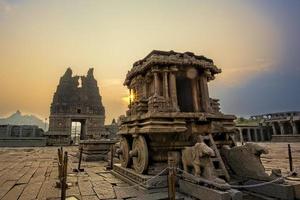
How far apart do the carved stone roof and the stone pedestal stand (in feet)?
23.9

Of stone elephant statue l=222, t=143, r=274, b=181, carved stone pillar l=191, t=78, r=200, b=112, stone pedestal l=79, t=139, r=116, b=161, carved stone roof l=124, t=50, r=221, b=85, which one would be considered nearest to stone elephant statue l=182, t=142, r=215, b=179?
stone elephant statue l=222, t=143, r=274, b=181

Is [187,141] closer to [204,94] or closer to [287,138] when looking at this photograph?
[204,94]

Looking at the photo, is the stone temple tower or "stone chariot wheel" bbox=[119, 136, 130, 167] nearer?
"stone chariot wheel" bbox=[119, 136, 130, 167]

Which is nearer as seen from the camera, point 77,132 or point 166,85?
point 166,85

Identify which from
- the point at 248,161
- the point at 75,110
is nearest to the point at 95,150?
the point at 248,161

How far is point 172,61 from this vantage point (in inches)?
330

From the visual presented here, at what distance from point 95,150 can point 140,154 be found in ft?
28.7

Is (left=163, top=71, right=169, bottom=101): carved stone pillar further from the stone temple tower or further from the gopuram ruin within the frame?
the stone temple tower

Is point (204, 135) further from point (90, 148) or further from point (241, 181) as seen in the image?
point (90, 148)

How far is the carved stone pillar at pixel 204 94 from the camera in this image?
8.78 metres

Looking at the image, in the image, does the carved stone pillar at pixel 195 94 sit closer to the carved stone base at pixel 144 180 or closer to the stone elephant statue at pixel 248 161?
the stone elephant statue at pixel 248 161

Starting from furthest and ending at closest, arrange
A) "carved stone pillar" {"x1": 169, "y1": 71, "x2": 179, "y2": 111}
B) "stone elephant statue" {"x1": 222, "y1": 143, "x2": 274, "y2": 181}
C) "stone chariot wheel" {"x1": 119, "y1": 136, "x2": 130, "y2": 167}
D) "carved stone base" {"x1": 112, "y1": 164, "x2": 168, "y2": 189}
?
"carved stone pillar" {"x1": 169, "y1": 71, "x2": 179, "y2": 111} → "stone chariot wheel" {"x1": 119, "y1": 136, "x2": 130, "y2": 167} → "carved stone base" {"x1": 112, "y1": 164, "x2": 168, "y2": 189} → "stone elephant statue" {"x1": 222, "y1": 143, "x2": 274, "y2": 181}

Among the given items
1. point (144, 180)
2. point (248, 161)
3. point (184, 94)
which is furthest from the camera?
point (184, 94)

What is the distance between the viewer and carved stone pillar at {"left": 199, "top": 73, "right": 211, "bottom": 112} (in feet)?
28.8
